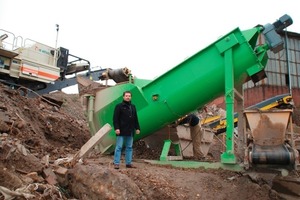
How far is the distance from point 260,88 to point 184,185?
46.2 ft

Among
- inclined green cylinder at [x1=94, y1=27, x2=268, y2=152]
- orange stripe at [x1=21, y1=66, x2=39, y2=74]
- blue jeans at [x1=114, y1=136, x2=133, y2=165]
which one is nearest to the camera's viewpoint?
blue jeans at [x1=114, y1=136, x2=133, y2=165]

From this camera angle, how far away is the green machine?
17.8 ft

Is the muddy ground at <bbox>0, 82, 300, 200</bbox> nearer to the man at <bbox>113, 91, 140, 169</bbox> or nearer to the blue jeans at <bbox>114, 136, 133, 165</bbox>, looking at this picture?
the blue jeans at <bbox>114, 136, 133, 165</bbox>

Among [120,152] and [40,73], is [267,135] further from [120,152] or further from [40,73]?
[40,73]

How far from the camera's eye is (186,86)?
5875 mm

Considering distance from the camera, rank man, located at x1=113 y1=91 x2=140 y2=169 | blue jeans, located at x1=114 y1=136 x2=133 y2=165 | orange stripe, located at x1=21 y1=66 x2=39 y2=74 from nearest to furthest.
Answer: blue jeans, located at x1=114 y1=136 x2=133 y2=165 → man, located at x1=113 y1=91 x2=140 y2=169 → orange stripe, located at x1=21 y1=66 x2=39 y2=74

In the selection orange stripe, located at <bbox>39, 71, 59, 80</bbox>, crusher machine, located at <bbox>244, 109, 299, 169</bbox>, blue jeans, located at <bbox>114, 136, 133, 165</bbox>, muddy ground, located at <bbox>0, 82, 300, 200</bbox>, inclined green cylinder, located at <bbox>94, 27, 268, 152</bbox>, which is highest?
orange stripe, located at <bbox>39, 71, 59, 80</bbox>

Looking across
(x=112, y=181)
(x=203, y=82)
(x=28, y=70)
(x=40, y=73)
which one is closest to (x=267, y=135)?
(x=203, y=82)

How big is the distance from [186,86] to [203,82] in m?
0.32

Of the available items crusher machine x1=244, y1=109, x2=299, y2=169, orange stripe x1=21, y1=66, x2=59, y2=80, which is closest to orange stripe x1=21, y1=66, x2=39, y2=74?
orange stripe x1=21, y1=66, x2=59, y2=80

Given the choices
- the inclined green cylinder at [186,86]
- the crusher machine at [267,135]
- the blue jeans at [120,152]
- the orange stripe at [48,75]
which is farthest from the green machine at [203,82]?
the orange stripe at [48,75]

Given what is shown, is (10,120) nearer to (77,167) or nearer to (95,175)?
(77,167)

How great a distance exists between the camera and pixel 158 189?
4.00 metres

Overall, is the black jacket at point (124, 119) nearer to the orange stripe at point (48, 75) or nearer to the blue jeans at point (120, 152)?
the blue jeans at point (120, 152)
